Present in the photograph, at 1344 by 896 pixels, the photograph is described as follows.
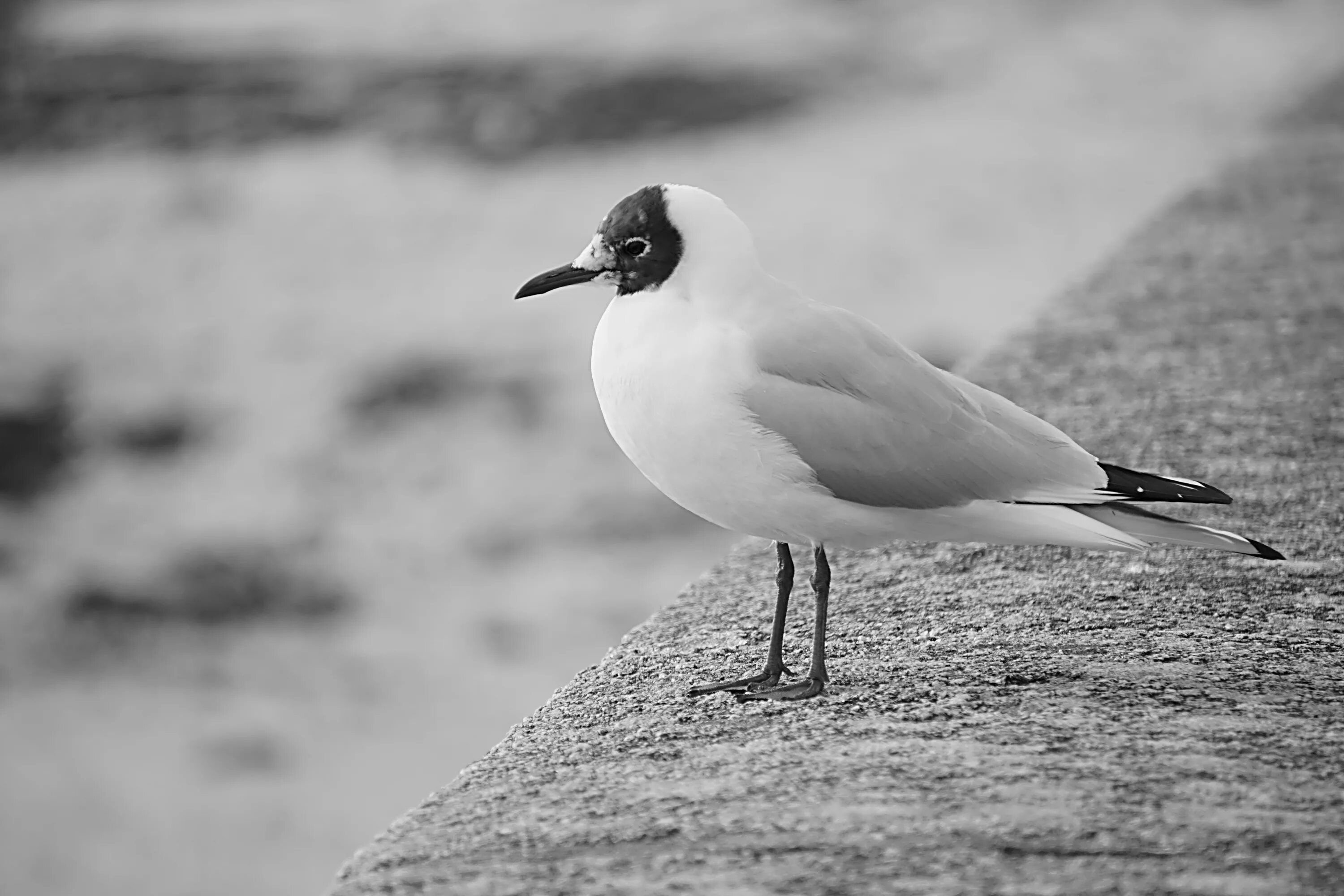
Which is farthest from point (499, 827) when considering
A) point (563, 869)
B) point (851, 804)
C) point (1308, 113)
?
point (1308, 113)

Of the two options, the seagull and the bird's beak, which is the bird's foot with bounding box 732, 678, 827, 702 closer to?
the seagull

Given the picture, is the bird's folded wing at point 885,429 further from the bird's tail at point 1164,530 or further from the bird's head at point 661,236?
the bird's head at point 661,236

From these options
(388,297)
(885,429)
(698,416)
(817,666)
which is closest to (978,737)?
(817,666)

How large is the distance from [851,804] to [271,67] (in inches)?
384

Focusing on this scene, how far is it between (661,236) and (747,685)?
65 cm

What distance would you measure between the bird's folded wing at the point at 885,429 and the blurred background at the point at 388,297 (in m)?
2.06

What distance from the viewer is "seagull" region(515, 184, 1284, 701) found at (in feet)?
6.78

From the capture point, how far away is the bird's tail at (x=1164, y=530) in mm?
2047

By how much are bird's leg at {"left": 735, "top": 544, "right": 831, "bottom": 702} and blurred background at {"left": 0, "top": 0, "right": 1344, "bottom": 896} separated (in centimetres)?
218

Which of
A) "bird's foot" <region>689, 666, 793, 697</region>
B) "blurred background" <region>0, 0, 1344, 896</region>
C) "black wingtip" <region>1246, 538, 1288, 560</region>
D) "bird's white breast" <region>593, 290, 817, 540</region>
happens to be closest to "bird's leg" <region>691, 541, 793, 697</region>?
"bird's foot" <region>689, 666, 793, 697</region>

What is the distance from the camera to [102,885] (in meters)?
4.61

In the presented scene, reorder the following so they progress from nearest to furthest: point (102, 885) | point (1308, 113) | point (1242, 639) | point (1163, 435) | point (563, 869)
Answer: point (563, 869) → point (1242, 639) → point (1163, 435) → point (102, 885) → point (1308, 113)

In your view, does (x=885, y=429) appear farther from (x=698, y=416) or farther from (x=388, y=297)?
(x=388, y=297)

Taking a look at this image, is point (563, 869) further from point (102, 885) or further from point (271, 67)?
point (271, 67)
